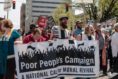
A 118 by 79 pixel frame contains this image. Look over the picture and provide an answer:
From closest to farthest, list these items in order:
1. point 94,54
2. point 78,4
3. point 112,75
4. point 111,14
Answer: point 94,54, point 112,75, point 111,14, point 78,4

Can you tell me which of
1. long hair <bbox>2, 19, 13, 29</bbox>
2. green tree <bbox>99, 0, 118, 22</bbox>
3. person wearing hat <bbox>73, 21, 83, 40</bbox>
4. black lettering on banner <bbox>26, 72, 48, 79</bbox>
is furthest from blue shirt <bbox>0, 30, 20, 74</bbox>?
green tree <bbox>99, 0, 118, 22</bbox>

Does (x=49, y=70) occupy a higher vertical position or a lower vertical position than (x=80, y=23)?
lower

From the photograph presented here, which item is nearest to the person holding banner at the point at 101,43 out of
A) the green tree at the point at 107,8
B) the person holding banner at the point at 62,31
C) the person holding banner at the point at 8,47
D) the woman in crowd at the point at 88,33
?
the woman in crowd at the point at 88,33

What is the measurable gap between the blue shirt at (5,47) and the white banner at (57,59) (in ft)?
0.45

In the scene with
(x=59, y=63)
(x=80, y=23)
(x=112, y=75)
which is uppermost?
(x=80, y=23)

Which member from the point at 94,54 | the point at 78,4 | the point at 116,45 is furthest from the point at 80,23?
the point at 78,4

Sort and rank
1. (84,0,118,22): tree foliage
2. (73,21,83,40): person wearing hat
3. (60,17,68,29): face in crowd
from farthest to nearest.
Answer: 1. (84,0,118,22): tree foliage
2. (73,21,83,40): person wearing hat
3. (60,17,68,29): face in crowd

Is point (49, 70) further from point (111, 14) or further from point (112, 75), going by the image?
point (111, 14)

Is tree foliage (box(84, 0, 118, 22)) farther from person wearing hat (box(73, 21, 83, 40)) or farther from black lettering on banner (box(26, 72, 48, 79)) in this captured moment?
black lettering on banner (box(26, 72, 48, 79))

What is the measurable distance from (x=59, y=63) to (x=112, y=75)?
462cm

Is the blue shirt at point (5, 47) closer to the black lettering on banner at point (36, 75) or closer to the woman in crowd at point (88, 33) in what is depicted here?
the black lettering on banner at point (36, 75)

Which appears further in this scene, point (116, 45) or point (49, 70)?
point (116, 45)

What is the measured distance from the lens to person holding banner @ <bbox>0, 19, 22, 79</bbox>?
896 centimetres

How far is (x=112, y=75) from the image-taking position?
46.3ft
